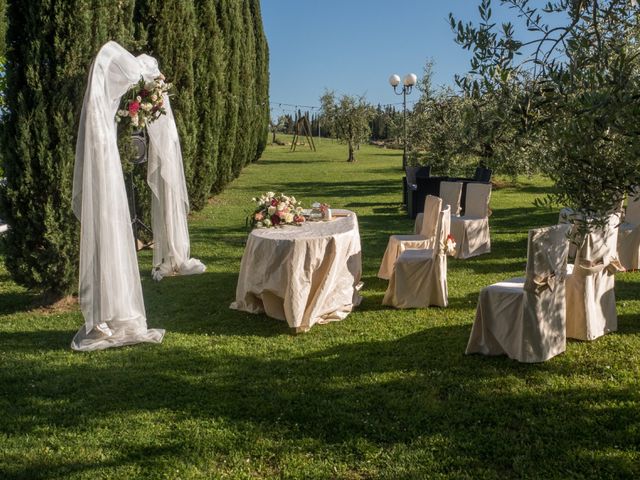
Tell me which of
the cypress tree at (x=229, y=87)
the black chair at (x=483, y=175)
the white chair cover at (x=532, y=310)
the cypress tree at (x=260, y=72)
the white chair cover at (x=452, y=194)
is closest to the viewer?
the white chair cover at (x=532, y=310)

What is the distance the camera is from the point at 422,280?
7.13 metres

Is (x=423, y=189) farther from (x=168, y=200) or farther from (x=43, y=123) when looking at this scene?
(x=43, y=123)

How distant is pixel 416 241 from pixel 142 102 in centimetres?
392

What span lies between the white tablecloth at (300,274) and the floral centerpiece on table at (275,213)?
0.33 ft

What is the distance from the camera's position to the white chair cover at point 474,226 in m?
9.98

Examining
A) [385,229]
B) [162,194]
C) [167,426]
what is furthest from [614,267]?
[385,229]

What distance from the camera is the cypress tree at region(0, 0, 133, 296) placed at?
660cm

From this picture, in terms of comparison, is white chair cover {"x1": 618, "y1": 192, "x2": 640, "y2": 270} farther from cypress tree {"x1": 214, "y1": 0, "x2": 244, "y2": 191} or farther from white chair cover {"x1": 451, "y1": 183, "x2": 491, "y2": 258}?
cypress tree {"x1": 214, "y1": 0, "x2": 244, "y2": 191}

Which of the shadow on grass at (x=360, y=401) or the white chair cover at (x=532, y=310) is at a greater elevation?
the white chair cover at (x=532, y=310)

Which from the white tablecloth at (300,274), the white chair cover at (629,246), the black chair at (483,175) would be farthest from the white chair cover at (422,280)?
the black chair at (483,175)

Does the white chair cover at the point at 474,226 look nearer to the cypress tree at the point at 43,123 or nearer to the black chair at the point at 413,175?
the black chair at the point at 413,175

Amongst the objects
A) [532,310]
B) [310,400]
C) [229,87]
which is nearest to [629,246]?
[532,310]

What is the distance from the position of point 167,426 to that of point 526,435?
2.41 metres

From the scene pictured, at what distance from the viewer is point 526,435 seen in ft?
13.4
